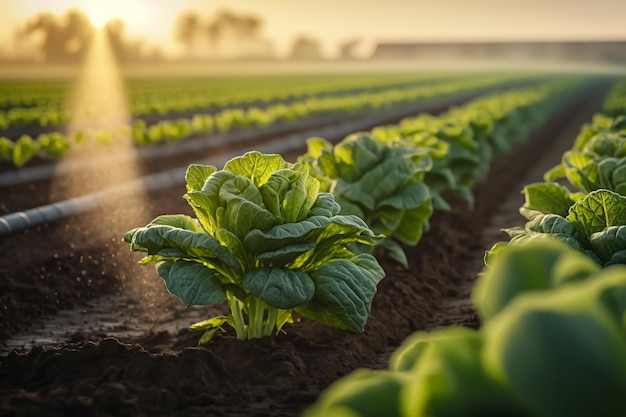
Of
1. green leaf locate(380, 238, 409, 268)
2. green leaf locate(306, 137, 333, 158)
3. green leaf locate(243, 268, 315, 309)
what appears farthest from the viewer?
green leaf locate(306, 137, 333, 158)

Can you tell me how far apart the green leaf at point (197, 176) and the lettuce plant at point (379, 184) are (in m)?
1.56

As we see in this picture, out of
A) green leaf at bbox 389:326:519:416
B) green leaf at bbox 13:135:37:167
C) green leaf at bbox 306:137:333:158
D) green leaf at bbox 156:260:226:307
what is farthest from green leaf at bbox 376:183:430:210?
green leaf at bbox 13:135:37:167

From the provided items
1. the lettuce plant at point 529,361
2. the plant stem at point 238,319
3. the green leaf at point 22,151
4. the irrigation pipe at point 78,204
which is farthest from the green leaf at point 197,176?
the green leaf at point 22,151

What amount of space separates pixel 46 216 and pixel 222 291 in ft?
14.5

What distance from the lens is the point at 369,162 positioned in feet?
18.1

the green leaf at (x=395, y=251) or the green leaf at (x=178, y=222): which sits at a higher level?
the green leaf at (x=178, y=222)

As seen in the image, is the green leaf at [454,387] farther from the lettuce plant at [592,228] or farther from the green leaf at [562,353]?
the lettuce plant at [592,228]

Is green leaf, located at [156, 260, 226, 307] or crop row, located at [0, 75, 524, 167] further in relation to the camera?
crop row, located at [0, 75, 524, 167]

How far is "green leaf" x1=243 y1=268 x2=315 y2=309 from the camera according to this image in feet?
11.2

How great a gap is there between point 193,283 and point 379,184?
2.12 m

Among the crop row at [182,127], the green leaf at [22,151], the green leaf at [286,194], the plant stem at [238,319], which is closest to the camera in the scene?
the green leaf at [286,194]

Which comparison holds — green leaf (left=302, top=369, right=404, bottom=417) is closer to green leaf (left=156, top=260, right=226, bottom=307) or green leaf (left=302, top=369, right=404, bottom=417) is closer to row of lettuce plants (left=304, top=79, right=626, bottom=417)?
row of lettuce plants (left=304, top=79, right=626, bottom=417)

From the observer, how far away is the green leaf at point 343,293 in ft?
11.8

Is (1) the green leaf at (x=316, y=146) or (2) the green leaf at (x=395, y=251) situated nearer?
(2) the green leaf at (x=395, y=251)
